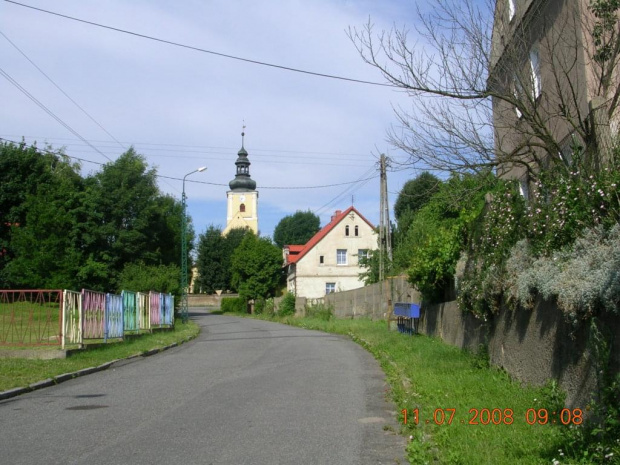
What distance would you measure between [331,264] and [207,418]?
167 ft

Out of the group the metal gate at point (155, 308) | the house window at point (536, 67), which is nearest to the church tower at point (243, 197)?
the metal gate at point (155, 308)

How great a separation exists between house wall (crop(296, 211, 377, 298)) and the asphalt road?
147 ft

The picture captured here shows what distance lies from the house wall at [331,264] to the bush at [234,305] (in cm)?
1000

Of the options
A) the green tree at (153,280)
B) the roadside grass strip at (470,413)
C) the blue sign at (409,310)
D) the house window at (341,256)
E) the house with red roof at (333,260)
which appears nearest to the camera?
the roadside grass strip at (470,413)

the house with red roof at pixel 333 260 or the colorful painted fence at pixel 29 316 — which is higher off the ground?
the house with red roof at pixel 333 260

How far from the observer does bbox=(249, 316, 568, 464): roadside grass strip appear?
563 cm

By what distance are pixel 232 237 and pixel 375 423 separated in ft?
259

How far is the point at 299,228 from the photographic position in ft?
305

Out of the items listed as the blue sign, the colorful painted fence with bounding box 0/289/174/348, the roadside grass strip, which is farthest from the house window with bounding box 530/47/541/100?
the colorful painted fence with bounding box 0/289/174/348

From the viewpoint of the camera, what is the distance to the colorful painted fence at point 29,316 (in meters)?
14.5

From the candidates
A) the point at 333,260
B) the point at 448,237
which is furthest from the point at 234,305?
Answer: the point at 448,237

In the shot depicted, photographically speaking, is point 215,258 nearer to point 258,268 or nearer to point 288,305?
point 258,268

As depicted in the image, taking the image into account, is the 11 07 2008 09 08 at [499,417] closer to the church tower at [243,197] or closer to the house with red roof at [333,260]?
the house with red roof at [333,260]

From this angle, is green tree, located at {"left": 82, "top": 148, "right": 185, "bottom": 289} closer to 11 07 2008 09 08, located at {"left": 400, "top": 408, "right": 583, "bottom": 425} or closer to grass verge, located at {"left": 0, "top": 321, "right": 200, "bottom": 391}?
grass verge, located at {"left": 0, "top": 321, "right": 200, "bottom": 391}
